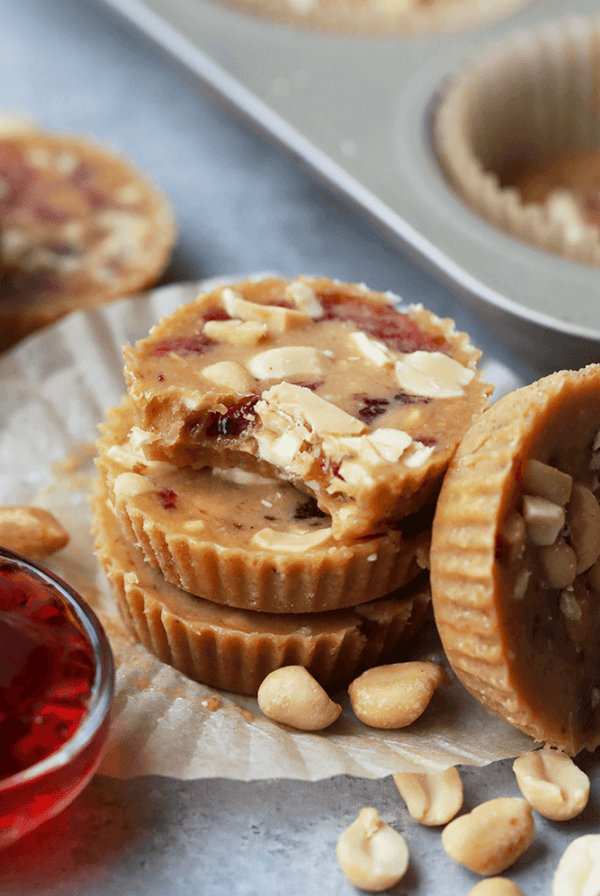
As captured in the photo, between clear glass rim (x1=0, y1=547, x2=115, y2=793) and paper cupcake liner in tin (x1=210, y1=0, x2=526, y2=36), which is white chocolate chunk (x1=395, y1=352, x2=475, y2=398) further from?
paper cupcake liner in tin (x1=210, y1=0, x2=526, y2=36)

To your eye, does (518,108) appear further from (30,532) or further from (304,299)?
(30,532)

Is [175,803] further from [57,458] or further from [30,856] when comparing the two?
[57,458]

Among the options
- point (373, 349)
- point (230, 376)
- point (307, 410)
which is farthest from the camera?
point (373, 349)

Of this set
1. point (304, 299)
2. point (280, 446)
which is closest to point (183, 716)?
point (280, 446)

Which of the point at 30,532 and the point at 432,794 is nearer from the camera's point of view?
the point at 432,794

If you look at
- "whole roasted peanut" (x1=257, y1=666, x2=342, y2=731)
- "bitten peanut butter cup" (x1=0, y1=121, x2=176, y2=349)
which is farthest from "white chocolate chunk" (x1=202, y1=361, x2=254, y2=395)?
"bitten peanut butter cup" (x1=0, y1=121, x2=176, y2=349)

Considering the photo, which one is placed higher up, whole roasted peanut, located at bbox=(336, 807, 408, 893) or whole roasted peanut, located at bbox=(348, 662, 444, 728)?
whole roasted peanut, located at bbox=(348, 662, 444, 728)

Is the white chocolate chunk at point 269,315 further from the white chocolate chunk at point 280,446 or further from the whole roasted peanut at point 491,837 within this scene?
the whole roasted peanut at point 491,837
